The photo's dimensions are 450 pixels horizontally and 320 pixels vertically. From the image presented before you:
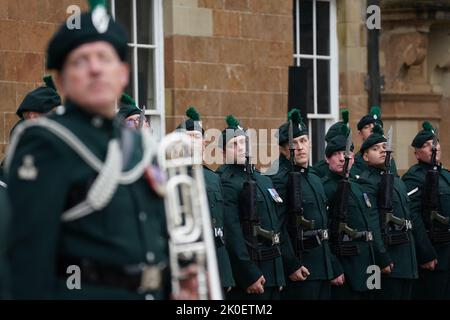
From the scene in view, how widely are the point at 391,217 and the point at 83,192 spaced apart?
7.53 metres

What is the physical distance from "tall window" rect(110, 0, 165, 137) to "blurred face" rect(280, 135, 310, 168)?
3.06 m

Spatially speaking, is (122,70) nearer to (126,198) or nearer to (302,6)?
(126,198)

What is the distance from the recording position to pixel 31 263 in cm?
413

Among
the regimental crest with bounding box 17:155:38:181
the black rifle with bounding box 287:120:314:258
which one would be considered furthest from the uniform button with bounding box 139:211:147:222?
the black rifle with bounding box 287:120:314:258

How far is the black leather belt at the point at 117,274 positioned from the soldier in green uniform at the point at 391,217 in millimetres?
7086

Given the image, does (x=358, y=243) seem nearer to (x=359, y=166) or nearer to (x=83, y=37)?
(x=359, y=166)

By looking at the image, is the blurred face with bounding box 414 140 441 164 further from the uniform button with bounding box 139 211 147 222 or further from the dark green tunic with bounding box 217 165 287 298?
the uniform button with bounding box 139 211 147 222

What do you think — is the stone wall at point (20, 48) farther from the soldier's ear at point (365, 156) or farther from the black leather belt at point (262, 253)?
the soldier's ear at point (365, 156)

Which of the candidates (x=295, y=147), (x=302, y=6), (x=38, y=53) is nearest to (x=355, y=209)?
(x=295, y=147)

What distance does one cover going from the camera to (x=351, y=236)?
11.2 metres

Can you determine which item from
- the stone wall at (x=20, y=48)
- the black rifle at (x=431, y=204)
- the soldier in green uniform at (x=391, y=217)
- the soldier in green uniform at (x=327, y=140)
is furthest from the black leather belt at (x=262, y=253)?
the stone wall at (x=20, y=48)

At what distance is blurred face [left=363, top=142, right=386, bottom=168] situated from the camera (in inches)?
468

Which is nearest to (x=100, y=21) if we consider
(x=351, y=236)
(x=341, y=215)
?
(x=341, y=215)

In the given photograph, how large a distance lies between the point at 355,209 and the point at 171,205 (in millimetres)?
6554
